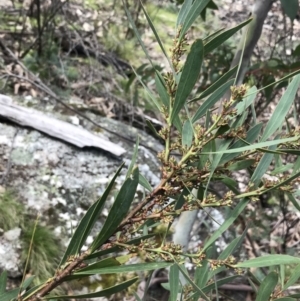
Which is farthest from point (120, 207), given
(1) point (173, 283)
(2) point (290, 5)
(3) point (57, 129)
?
(3) point (57, 129)

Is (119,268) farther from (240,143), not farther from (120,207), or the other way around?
(240,143)

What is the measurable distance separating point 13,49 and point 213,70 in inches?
61.6

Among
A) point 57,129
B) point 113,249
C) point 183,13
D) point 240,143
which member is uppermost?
point 183,13

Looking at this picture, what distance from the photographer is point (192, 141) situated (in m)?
0.48

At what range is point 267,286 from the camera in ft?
1.73

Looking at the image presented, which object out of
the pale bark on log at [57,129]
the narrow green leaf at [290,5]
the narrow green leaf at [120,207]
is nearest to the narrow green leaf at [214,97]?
the narrow green leaf at [120,207]

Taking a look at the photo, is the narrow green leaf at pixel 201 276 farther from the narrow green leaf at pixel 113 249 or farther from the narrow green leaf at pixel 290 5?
the narrow green leaf at pixel 290 5

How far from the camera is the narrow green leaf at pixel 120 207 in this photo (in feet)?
1.36

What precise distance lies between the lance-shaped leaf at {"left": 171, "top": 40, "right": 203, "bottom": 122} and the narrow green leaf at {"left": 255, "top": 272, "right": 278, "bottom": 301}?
228 mm

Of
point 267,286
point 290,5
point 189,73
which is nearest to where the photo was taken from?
point 189,73

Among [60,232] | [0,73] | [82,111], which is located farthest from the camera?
[0,73]

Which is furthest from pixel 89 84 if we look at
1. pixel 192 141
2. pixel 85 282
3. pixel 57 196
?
pixel 192 141

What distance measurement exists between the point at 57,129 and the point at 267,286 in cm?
136

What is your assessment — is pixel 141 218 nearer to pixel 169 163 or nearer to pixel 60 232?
pixel 169 163
